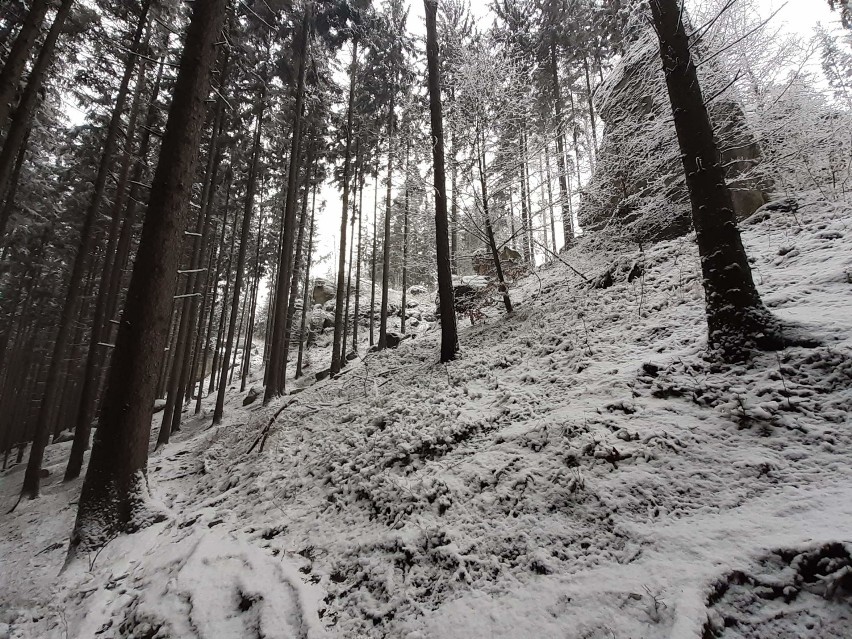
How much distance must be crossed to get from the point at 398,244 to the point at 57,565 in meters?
30.9

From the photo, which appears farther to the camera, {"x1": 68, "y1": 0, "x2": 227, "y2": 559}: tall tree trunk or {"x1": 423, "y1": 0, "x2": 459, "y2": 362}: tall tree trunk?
{"x1": 423, "y1": 0, "x2": 459, "y2": 362}: tall tree trunk

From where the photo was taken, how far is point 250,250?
25203mm

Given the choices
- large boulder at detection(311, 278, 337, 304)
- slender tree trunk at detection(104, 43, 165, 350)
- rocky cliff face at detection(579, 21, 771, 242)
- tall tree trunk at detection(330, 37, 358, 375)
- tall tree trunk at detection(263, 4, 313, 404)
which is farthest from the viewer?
large boulder at detection(311, 278, 337, 304)

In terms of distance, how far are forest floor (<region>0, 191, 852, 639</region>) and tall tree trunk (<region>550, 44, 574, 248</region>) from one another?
158 inches

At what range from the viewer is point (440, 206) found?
934 centimetres

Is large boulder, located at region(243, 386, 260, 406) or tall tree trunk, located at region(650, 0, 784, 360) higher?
tall tree trunk, located at region(650, 0, 784, 360)

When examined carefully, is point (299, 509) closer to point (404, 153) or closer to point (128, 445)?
point (128, 445)

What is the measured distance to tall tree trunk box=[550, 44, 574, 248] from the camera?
376 inches

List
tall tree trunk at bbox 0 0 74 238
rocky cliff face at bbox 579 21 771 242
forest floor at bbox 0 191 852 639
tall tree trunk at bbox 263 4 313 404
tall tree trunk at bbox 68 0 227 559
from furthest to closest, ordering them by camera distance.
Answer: tall tree trunk at bbox 263 4 313 404 < tall tree trunk at bbox 0 0 74 238 < rocky cliff face at bbox 579 21 771 242 < tall tree trunk at bbox 68 0 227 559 < forest floor at bbox 0 191 852 639

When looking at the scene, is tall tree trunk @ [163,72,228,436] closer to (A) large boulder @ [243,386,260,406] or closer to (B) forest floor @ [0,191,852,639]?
(A) large boulder @ [243,386,260,406]

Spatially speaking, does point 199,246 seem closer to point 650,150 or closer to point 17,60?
point 17,60

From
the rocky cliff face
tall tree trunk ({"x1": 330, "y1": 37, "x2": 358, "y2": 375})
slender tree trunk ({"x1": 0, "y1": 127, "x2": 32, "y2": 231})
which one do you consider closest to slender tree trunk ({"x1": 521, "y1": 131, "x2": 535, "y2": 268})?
the rocky cliff face

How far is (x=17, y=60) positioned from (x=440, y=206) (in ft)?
29.6

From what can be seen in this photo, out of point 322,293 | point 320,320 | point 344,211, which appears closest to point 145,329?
point 344,211
